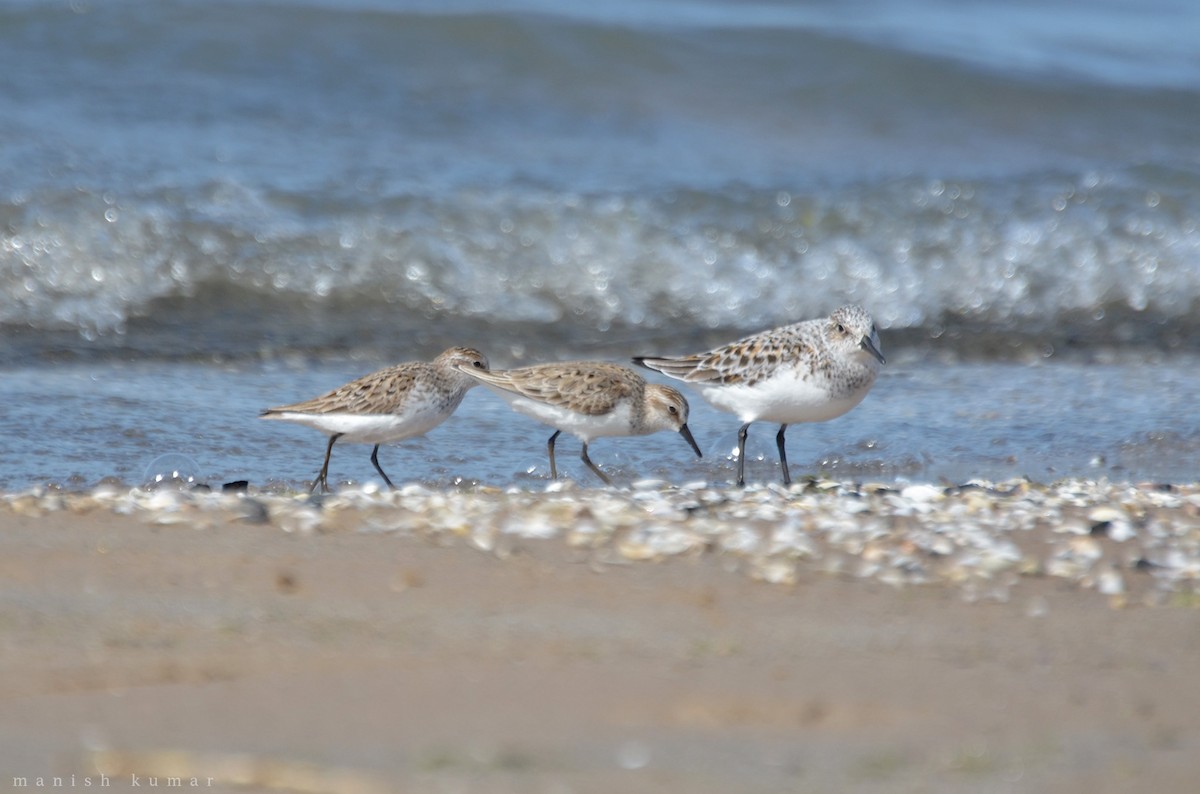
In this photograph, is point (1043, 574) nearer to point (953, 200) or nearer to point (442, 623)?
point (442, 623)

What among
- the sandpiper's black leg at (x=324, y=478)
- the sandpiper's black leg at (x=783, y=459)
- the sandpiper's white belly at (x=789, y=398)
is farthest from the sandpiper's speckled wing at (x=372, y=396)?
the sandpiper's black leg at (x=783, y=459)

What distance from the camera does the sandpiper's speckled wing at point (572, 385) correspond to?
246 inches

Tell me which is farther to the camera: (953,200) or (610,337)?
(953,200)

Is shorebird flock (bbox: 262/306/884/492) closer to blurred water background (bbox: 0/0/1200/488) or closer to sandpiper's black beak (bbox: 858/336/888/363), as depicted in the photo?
sandpiper's black beak (bbox: 858/336/888/363)

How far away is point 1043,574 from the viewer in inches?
171

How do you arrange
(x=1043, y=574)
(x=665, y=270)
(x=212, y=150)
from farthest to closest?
(x=212, y=150) → (x=665, y=270) → (x=1043, y=574)

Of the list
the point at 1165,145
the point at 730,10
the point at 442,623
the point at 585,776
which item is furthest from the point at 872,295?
the point at 585,776

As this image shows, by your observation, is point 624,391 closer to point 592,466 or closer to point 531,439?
point 592,466

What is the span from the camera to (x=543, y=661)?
3682 mm

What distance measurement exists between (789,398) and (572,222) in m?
4.72

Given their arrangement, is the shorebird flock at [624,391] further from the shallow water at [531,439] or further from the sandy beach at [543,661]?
the sandy beach at [543,661]

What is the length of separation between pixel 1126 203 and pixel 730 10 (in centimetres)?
534

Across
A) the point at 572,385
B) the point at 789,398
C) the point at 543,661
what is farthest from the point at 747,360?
the point at 543,661

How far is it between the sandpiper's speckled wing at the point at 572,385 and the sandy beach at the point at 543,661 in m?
1.35
